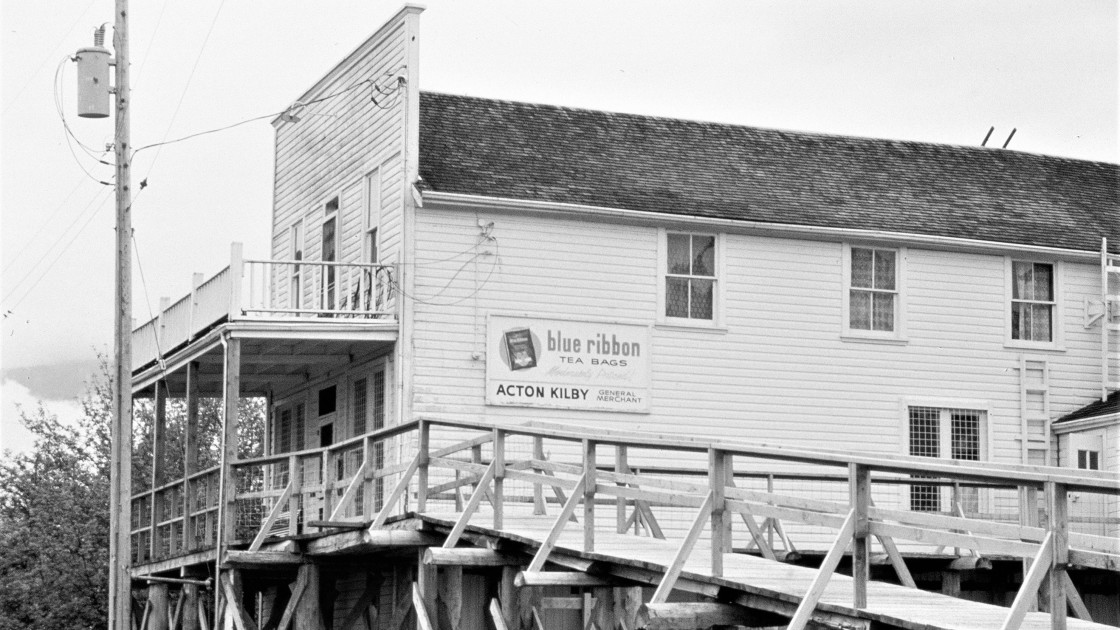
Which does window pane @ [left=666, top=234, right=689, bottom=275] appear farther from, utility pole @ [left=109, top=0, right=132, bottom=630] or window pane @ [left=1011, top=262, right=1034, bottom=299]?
utility pole @ [left=109, top=0, right=132, bottom=630]

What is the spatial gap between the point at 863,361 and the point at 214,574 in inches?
392

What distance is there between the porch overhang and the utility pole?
825mm

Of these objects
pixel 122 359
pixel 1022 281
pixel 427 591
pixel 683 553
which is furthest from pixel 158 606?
pixel 683 553

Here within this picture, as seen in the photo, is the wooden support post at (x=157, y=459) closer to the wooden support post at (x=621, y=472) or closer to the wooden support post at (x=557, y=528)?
the wooden support post at (x=621, y=472)

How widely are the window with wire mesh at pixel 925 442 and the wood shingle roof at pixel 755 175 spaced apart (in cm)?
274

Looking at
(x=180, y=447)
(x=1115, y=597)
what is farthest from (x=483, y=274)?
(x=180, y=447)

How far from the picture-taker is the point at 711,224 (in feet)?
82.2

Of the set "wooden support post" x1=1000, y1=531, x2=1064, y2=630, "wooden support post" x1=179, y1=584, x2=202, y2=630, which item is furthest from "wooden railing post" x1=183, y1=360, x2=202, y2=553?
"wooden support post" x1=1000, y1=531, x2=1064, y2=630

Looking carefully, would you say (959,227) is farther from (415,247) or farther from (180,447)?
(180,447)

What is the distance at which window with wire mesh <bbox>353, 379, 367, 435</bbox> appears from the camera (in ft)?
82.5

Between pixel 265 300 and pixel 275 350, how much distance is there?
96cm

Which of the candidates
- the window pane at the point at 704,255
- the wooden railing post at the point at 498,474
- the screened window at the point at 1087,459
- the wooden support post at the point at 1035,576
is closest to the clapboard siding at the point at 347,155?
the window pane at the point at 704,255

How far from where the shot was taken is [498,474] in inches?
634

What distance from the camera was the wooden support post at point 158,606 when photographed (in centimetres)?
2631
